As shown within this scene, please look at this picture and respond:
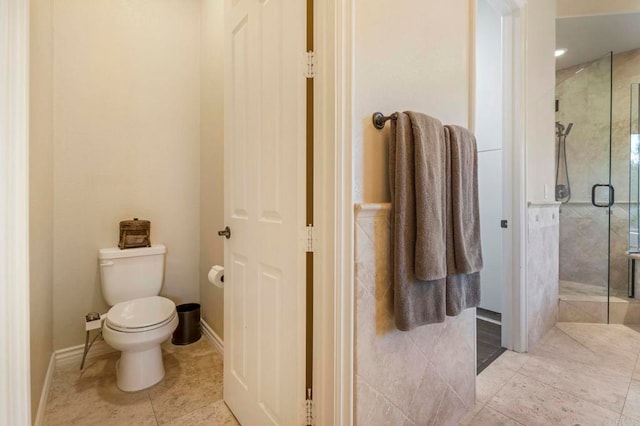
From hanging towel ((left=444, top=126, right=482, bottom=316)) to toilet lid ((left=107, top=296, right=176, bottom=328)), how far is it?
1.58 m

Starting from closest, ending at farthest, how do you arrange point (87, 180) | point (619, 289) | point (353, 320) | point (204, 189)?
point (353, 320) → point (87, 180) → point (204, 189) → point (619, 289)

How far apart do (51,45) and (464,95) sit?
2500 mm

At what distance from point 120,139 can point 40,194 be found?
2.53ft

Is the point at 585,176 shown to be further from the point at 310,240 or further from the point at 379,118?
the point at 310,240

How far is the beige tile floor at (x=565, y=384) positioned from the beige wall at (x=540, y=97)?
113 cm

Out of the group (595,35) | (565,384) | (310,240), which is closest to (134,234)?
(310,240)

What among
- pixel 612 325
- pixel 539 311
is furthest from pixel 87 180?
pixel 612 325

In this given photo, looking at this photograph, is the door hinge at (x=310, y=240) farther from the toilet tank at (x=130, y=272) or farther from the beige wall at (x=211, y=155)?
the toilet tank at (x=130, y=272)

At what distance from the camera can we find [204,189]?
237cm

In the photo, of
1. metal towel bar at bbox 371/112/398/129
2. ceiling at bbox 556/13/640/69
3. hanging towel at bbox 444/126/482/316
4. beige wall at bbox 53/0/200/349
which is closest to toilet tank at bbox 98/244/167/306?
beige wall at bbox 53/0/200/349

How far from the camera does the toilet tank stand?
1934 mm

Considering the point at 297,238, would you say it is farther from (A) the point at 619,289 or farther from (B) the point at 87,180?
(A) the point at 619,289

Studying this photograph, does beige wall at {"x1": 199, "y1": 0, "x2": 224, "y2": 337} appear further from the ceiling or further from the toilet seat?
the ceiling

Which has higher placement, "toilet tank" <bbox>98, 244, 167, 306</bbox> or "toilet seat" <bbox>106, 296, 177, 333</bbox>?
"toilet tank" <bbox>98, 244, 167, 306</bbox>
